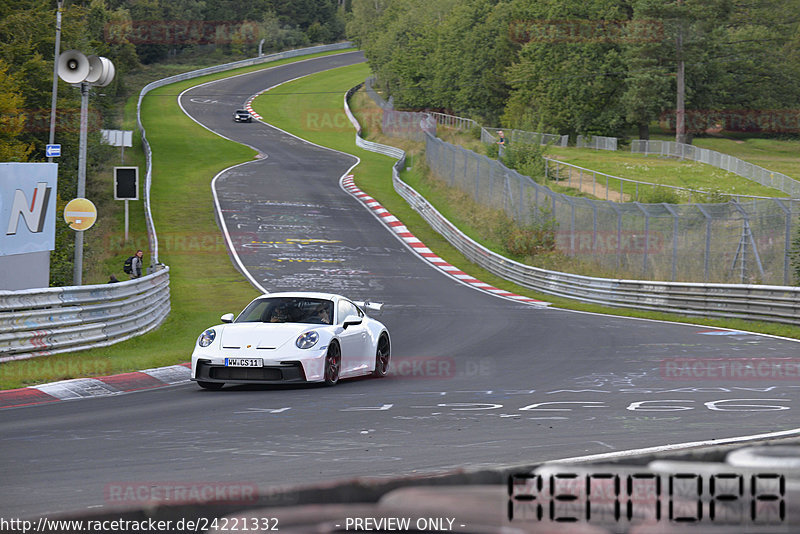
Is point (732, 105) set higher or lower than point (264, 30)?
lower

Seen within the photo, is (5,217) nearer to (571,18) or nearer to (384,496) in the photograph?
(384,496)

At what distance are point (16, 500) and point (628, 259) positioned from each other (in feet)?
84.5

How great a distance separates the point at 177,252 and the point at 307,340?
27.3m

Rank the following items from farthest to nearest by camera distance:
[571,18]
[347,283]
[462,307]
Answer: [571,18], [347,283], [462,307]

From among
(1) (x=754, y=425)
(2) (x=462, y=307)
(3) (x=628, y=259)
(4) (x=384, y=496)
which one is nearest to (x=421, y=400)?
(1) (x=754, y=425)

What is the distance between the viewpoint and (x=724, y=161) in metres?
66.2

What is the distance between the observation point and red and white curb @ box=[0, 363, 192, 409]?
37.2 ft

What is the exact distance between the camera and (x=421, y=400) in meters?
11.2

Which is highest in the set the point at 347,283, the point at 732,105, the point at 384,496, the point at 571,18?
the point at 571,18

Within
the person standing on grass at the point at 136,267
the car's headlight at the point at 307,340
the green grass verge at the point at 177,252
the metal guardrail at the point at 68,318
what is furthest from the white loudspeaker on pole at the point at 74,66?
the person standing on grass at the point at 136,267

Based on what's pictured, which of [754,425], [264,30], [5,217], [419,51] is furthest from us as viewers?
[264,30]

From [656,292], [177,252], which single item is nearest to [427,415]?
[656,292]

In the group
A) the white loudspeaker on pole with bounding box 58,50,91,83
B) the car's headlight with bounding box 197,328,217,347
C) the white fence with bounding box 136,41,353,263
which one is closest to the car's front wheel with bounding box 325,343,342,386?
the car's headlight with bounding box 197,328,217,347

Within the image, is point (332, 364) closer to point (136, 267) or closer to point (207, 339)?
point (207, 339)
